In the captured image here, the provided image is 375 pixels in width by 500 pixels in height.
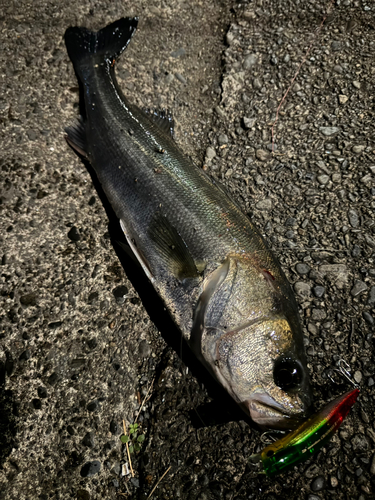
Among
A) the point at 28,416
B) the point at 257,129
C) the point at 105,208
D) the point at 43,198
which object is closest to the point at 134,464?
the point at 28,416

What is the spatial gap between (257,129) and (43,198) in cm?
220

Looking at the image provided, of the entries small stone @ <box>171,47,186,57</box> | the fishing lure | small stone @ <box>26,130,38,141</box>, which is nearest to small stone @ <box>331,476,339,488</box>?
the fishing lure

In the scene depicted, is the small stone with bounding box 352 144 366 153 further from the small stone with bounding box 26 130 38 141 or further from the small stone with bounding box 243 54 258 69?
the small stone with bounding box 26 130 38 141

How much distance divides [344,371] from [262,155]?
2051 mm

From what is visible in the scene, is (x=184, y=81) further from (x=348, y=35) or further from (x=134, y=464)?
(x=134, y=464)

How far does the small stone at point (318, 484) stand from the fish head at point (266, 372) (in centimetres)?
49

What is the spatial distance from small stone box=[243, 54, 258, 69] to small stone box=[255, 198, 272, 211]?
5.47 feet

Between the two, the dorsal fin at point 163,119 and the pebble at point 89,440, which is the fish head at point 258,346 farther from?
the dorsal fin at point 163,119

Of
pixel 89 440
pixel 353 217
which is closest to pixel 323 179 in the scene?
pixel 353 217

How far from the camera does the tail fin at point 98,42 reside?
3.78 meters

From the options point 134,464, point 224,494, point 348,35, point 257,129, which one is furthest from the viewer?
point 348,35

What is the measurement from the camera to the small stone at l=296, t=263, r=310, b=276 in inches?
115

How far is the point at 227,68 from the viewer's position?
396cm

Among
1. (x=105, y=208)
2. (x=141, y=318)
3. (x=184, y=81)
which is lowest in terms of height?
(x=141, y=318)
